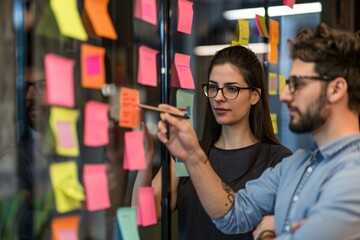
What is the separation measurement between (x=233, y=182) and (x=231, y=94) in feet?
1.13

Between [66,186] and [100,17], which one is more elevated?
[100,17]

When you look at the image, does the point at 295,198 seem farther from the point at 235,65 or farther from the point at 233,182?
the point at 235,65

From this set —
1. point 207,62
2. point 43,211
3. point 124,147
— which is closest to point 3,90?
point 43,211

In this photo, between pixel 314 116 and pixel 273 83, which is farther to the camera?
pixel 273 83

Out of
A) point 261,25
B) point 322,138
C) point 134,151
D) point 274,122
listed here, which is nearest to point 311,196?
point 322,138

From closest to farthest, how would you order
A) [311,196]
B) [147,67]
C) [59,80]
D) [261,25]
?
[59,80] → [311,196] → [147,67] → [261,25]

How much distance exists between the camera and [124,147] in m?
1.82

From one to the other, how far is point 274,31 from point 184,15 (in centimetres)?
114

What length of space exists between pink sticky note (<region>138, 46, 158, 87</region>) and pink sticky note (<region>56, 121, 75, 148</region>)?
0.40 m

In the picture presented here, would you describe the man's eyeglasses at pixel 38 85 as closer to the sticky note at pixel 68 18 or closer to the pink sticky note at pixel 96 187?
the sticky note at pixel 68 18

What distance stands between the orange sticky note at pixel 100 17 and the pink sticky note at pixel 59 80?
16cm

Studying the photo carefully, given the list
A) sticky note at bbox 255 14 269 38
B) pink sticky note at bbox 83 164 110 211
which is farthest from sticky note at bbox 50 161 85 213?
sticky note at bbox 255 14 269 38

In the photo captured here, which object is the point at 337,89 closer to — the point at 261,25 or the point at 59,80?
the point at 59,80

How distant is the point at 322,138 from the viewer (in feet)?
5.39
